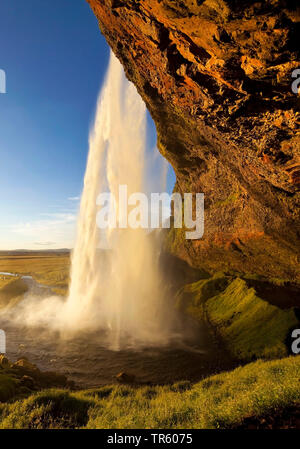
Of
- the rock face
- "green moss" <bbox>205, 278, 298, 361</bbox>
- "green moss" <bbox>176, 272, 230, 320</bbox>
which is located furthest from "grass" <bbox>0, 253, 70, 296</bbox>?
the rock face

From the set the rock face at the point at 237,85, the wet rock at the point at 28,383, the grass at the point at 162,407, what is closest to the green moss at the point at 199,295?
the rock face at the point at 237,85

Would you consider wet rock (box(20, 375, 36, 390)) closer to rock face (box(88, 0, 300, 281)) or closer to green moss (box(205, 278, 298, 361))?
green moss (box(205, 278, 298, 361))

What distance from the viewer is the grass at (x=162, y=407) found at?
559 cm

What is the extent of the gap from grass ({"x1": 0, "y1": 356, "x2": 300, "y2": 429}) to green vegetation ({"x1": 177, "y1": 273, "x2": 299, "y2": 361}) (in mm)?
5981

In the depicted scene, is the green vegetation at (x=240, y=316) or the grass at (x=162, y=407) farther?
the green vegetation at (x=240, y=316)

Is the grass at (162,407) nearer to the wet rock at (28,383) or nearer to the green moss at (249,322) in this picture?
the wet rock at (28,383)

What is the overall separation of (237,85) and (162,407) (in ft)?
40.1

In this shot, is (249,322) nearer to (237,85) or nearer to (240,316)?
(240,316)

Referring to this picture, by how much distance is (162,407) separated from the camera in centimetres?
750

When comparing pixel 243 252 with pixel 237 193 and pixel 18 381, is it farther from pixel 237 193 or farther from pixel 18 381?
pixel 18 381

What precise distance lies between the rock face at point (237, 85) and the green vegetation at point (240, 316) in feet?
17.2

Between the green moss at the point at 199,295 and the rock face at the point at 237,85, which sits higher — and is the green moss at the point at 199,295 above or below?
below

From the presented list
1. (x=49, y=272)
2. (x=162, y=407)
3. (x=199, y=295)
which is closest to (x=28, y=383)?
(x=162, y=407)
